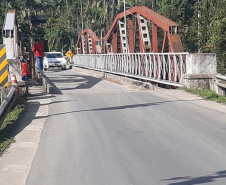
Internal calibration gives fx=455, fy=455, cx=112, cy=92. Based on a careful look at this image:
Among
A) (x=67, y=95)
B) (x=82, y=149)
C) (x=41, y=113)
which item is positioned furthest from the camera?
(x=67, y=95)

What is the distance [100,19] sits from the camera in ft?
238

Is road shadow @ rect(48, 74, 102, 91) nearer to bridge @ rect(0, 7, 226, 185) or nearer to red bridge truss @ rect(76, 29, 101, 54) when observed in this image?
bridge @ rect(0, 7, 226, 185)

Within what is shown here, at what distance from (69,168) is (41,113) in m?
5.59

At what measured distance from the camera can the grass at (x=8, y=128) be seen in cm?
859

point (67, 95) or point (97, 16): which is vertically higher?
point (97, 16)

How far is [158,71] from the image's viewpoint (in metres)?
21.2

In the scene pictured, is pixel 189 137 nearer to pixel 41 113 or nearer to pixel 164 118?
pixel 164 118

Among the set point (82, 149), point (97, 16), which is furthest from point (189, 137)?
point (97, 16)

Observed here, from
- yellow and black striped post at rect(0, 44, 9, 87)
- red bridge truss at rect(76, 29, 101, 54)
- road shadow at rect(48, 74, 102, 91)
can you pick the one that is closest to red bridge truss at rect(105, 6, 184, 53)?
road shadow at rect(48, 74, 102, 91)

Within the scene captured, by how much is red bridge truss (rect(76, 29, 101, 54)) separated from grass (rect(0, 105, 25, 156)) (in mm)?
32488

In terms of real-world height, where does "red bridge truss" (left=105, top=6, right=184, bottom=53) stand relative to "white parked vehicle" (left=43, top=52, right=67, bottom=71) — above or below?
above

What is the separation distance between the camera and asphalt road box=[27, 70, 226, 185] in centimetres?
641

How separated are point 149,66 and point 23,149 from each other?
15.3 m

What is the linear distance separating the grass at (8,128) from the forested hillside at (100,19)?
1107 cm
